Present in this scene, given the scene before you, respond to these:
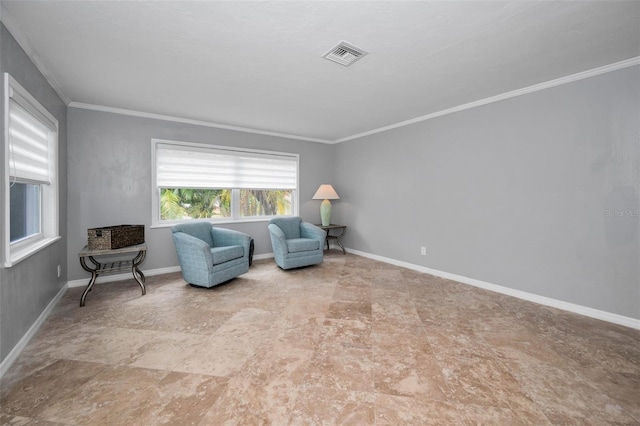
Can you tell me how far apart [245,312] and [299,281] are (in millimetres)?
1136

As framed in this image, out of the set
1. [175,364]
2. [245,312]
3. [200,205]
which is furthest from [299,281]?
[200,205]

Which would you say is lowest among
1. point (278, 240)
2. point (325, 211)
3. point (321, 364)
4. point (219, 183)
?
point (321, 364)

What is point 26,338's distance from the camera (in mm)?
2217

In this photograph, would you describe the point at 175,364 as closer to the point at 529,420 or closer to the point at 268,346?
the point at 268,346

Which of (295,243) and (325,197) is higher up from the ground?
(325,197)

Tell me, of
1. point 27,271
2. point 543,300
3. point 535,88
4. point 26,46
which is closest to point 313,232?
point 543,300

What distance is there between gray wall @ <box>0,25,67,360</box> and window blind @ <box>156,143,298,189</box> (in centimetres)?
125

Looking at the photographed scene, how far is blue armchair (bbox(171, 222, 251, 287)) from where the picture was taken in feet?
11.3

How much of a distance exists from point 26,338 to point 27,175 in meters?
1.43

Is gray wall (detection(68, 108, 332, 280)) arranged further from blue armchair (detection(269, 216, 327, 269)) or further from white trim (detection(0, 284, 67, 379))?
blue armchair (detection(269, 216, 327, 269))

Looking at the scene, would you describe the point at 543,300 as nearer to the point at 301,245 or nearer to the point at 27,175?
the point at 301,245

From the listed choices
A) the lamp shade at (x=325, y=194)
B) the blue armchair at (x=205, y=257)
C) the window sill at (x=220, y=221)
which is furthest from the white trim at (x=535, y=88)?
the blue armchair at (x=205, y=257)

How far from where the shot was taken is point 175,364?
1.96m

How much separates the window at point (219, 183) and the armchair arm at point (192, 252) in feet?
3.26
